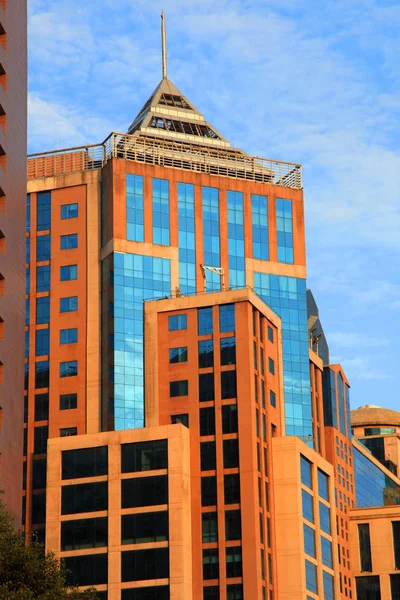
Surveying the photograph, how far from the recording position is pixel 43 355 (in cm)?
15138

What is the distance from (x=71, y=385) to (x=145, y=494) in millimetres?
22577

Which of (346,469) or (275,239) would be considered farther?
(346,469)

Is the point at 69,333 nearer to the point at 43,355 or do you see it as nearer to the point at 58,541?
the point at 43,355

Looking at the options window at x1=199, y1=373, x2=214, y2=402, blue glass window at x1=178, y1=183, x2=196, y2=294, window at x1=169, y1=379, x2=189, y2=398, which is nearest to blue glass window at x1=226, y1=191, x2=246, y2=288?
blue glass window at x1=178, y1=183, x2=196, y2=294

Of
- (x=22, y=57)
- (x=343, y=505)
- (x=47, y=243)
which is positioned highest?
(x=47, y=243)

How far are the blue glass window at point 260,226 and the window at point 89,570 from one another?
48594 millimetres

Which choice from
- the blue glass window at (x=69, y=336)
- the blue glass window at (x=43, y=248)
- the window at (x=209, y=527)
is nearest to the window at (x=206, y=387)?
the window at (x=209, y=527)

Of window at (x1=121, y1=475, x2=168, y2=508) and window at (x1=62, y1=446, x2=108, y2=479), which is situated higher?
window at (x1=62, y1=446, x2=108, y2=479)

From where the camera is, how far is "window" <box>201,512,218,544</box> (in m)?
134

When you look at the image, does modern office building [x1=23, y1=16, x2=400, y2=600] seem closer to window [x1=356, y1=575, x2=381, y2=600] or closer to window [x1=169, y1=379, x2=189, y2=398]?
window [x1=169, y1=379, x2=189, y2=398]

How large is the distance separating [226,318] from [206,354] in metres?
4.78

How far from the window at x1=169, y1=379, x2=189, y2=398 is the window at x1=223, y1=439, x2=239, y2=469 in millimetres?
8160

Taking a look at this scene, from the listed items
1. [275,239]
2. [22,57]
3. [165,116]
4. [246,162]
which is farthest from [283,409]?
[22,57]

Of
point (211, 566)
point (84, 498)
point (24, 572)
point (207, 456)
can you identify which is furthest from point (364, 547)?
point (24, 572)
